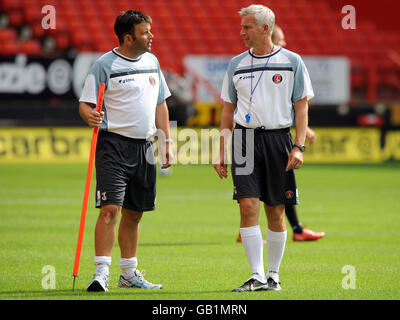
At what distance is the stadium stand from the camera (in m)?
26.7

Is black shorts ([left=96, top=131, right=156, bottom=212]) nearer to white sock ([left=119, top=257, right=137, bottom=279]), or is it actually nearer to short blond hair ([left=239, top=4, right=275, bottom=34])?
white sock ([left=119, top=257, right=137, bottom=279])

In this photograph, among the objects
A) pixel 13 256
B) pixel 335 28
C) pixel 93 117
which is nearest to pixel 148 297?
pixel 93 117

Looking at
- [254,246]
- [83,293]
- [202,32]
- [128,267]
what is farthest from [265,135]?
[202,32]

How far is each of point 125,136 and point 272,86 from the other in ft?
4.18

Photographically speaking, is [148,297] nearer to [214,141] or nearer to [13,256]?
[13,256]

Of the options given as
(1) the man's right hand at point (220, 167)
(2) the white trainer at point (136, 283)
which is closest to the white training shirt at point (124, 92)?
(1) the man's right hand at point (220, 167)

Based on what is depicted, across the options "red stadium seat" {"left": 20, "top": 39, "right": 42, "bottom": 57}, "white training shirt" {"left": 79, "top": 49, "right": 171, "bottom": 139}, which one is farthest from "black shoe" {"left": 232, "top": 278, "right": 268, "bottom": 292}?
"red stadium seat" {"left": 20, "top": 39, "right": 42, "bottom": 57}

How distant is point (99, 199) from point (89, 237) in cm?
367

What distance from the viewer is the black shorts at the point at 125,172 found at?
6594 mm

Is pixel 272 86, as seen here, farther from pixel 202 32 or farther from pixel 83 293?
pixel 202 32

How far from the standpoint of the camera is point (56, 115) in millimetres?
22062

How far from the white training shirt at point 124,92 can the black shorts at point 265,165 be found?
2.57 ft

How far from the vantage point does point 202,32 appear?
1164 inches

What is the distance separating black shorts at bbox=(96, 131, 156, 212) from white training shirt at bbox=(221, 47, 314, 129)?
88cm
